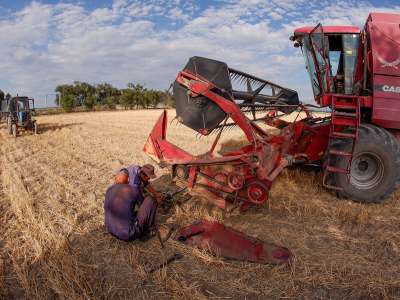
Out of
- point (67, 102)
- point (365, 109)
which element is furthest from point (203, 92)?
point (67, 102)

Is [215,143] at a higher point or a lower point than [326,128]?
lower

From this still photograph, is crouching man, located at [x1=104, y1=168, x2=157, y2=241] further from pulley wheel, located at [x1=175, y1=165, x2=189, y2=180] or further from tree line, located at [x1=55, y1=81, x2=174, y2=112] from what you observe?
tree line, located at [x1=55, y1=81, x2=174, y2=112]

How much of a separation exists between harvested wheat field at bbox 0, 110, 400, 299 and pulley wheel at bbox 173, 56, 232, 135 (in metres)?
1.29

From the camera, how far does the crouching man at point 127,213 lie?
3342 mm

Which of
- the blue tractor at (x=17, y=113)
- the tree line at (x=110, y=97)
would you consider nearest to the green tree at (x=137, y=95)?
the tree line at (x=110, y=97)

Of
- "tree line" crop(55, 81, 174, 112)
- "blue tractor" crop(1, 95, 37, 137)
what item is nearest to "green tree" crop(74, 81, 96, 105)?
"tree line" crop(55, 81, 174, 112)

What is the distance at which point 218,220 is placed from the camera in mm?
4012

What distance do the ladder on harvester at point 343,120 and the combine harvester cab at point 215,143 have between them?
0.43m

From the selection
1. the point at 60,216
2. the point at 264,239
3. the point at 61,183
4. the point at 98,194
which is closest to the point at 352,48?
the point at 264,239

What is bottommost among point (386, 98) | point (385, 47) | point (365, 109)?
point (365, 109)

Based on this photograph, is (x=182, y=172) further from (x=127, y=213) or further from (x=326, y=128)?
(x=326, y=128)

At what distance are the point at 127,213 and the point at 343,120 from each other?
353 centimetres

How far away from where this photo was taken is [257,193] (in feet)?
12.6

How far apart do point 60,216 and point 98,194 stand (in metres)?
0.98
